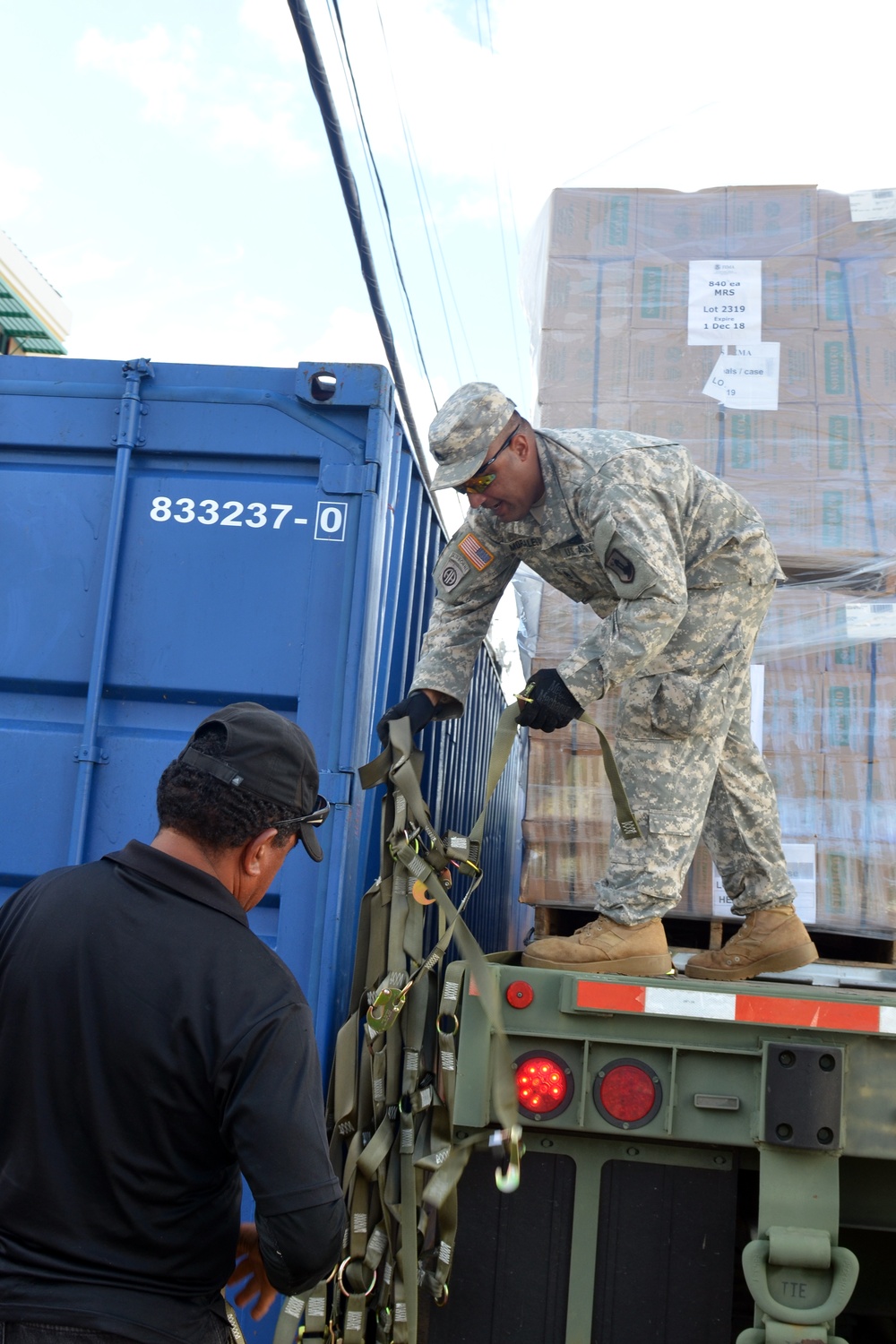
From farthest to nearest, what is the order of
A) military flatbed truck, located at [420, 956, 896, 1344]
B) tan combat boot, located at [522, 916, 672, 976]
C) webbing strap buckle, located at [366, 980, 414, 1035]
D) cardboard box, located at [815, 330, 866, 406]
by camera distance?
cardboard box, located at [815, 330, 866, 406], tan combat boot, located at [522, 916, 672, 976], webbing strap buckle, located at [366, 980, 414, 1035], military flatbed truck, located at [420, 956, 896, 1344]

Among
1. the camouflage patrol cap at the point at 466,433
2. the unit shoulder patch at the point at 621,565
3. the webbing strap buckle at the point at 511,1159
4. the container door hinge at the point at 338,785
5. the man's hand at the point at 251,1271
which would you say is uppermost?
the camouflage patrol cap at the point at 466,433

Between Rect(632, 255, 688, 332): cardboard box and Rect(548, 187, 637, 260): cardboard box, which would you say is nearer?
Rect(632, 255, 688, 332): cardboard box

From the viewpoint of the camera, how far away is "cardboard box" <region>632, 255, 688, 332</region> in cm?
359

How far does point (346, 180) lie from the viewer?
4.18 m

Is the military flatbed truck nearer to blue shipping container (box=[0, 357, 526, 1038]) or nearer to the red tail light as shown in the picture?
the red tail light

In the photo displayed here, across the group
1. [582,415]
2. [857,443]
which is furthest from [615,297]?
[857,443]

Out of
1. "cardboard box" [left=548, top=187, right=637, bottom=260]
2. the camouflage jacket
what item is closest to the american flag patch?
the camouflage jacket

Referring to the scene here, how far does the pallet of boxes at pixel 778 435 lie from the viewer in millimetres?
3213

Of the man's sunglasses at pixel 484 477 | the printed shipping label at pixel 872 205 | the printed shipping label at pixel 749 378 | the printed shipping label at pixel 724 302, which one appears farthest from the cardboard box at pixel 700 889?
the printed shipping label at pixel 872 205

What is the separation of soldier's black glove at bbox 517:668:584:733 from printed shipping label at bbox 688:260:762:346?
5.34 feet

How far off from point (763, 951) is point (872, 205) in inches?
96.2

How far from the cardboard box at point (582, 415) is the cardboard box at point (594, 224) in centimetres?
54

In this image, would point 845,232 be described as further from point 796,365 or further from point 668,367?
point 668,367

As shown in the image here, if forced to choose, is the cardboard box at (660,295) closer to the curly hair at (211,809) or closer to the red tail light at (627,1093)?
the red tail light at (627,1093)
